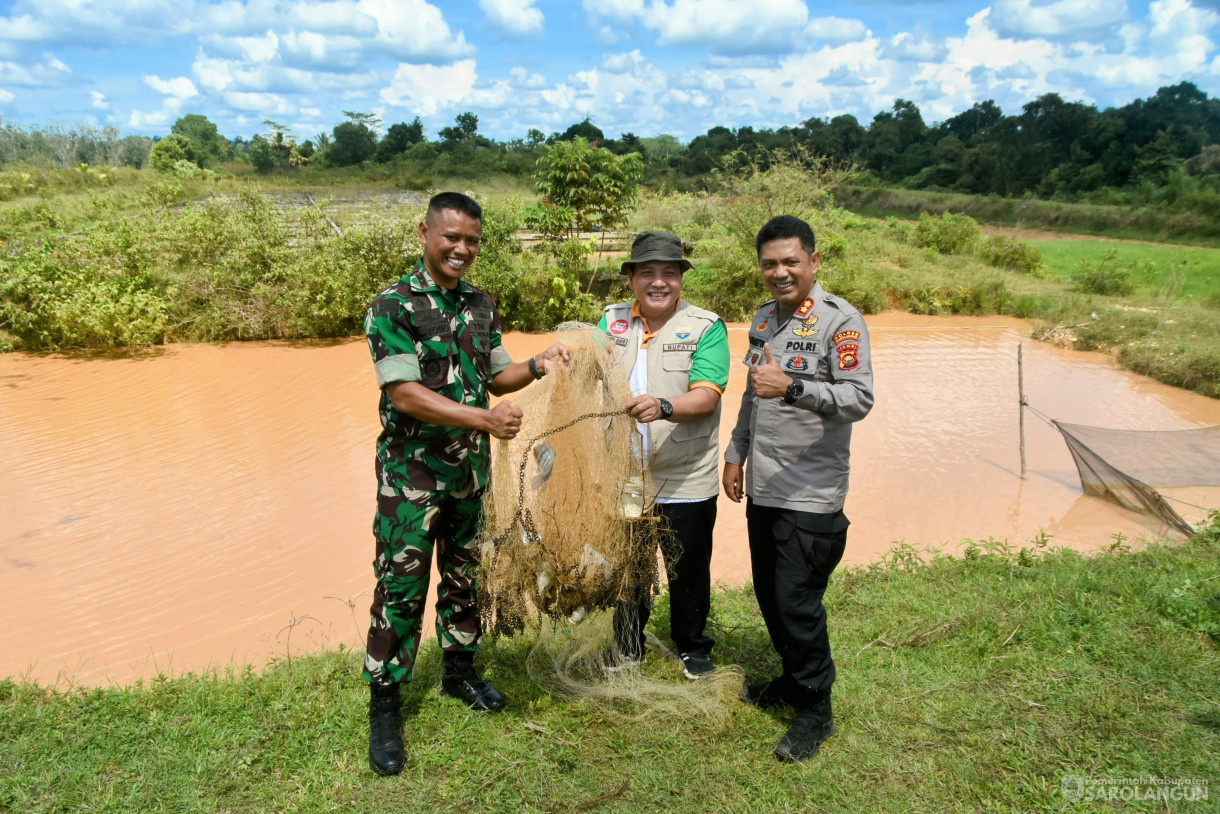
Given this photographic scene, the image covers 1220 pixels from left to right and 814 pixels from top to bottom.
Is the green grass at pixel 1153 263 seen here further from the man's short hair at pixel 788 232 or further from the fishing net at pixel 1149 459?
the man's short hair at pixel 788 232

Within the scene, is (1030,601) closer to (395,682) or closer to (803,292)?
(803,292)

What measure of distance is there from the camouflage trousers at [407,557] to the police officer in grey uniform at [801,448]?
1132mm

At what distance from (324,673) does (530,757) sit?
1.13 meters

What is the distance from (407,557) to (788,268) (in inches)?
68.7

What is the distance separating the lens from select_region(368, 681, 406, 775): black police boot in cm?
273

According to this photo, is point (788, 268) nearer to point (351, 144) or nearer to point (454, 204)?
point (454, 204)

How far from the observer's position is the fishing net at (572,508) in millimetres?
2719

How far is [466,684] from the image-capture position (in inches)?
124

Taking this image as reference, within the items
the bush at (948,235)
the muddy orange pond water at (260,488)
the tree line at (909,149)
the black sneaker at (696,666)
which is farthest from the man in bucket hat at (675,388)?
the tree line at (909,149)

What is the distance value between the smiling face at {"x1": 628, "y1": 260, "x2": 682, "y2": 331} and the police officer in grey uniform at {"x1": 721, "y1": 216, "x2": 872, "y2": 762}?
1.16 feet

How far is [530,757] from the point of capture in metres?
2.82

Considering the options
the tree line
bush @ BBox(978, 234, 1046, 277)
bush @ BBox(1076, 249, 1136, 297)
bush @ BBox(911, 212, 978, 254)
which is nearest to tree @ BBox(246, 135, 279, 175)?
the tree line

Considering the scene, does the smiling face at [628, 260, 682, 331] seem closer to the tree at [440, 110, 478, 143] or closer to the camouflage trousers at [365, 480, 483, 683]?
the camouflage trousers at [365, 480, 483, 683]

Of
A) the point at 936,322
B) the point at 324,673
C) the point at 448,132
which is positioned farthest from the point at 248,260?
the point at 448,132
